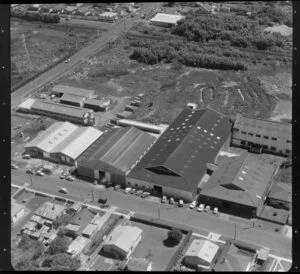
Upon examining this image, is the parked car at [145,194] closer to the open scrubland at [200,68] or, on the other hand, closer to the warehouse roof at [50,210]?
the warehouse roof at [50,210]

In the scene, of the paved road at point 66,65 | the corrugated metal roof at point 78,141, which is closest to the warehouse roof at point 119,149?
the corrugated metal roof at point 78,141

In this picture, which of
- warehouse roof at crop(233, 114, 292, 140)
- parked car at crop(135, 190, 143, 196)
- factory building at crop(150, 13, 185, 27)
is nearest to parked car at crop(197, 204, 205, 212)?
parked car at crop(135, 190, 143, 196)

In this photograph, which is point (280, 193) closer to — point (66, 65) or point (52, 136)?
point (52, 136)
